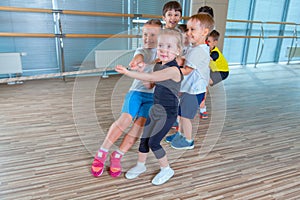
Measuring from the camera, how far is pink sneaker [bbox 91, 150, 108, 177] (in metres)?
1.43

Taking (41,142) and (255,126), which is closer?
(41,142)

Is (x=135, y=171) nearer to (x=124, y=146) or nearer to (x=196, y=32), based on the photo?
(x=124, y=146)

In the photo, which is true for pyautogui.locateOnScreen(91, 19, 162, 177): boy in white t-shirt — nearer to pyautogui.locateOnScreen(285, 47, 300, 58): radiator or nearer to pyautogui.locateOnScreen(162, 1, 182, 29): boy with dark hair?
pyautogui.locateOnScreen(162, 1, 182, 29): boy with dark hair

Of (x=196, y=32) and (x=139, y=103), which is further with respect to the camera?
(x=196, y=32)

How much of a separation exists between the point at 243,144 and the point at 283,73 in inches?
149

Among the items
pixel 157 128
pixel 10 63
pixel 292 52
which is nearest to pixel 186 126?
pixel 157 128

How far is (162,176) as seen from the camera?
1.41 m

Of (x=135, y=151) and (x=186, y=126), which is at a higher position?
(x=186, y=126)

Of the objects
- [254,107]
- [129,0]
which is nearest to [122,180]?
[254,107]

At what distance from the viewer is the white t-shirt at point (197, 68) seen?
4.89 feet

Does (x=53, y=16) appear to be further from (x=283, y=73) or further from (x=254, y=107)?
(x=283, y=73)

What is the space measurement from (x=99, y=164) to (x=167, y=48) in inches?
Result: 32.2

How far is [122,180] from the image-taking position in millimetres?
1414

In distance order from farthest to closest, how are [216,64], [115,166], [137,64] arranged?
[216,64]
[115,166]
[137,64]
